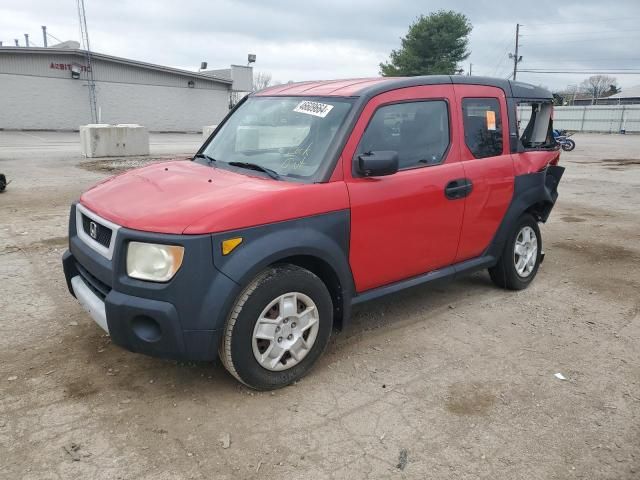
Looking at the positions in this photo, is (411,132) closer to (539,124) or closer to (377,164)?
(377,164)

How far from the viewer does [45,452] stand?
2.65 meters

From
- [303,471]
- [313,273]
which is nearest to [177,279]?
[313,273]

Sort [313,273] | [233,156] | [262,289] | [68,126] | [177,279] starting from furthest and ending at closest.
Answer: [68,126]
[233,156]
[313,273]
[262,289]
[177,279]

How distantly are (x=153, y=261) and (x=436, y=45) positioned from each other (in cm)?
4693

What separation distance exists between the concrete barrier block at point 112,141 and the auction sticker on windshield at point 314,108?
1463 cm

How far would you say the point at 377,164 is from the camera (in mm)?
3318

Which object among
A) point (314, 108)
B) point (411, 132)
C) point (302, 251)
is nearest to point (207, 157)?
point (314, 108)

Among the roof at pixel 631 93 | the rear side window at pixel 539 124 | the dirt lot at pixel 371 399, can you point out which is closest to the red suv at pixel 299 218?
the dirt lot at pixel 371 399

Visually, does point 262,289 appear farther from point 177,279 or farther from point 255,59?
point 255,59

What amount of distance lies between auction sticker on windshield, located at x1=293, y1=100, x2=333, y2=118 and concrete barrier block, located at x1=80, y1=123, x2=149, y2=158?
14.6 metres

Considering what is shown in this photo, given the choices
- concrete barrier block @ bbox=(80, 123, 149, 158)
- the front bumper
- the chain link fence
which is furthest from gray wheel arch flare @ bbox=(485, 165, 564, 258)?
the chain link fence

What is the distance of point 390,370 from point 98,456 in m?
1.83

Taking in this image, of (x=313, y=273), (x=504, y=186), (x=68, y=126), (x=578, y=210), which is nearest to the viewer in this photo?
(x=313, y=273)

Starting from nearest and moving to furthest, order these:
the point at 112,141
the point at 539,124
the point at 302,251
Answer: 1. the point at 302,251
2. the point at 539,124
3. the point at 112,141
